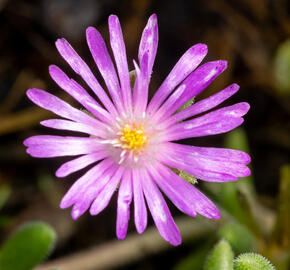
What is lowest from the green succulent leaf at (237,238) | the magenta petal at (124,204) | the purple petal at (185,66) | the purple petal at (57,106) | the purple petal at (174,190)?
the green succulent leaf at (237,238)

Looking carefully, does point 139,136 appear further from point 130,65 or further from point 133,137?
point 130,65

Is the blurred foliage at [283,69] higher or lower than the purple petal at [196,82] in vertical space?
lower

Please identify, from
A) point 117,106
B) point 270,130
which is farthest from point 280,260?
point 117,106

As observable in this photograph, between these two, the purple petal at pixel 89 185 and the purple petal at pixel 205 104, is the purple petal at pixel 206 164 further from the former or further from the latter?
the purple petal at pixel 89 185

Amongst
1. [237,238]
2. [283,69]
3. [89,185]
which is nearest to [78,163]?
[89,185]

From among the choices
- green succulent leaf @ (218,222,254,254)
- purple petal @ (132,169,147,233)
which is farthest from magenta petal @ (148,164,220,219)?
green succulent leaf @ (218,222,254,254)

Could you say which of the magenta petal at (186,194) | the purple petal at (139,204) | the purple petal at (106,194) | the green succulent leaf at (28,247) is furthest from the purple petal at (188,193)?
the green succulent leaf at (28,247)

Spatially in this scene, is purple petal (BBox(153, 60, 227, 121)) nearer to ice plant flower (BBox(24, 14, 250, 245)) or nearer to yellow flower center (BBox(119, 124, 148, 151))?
ice plant flower (BBox(24, 14, 250, 245))
